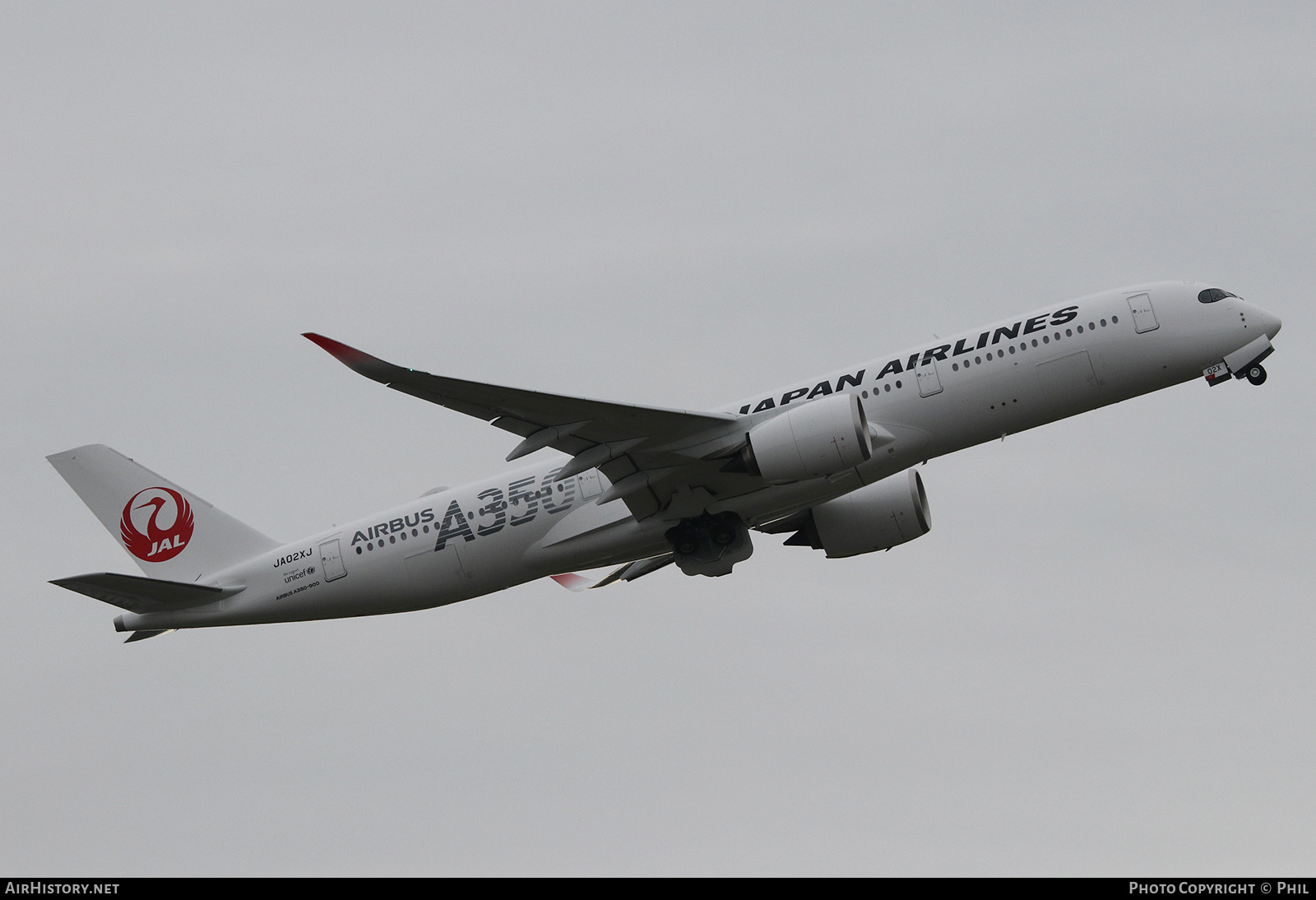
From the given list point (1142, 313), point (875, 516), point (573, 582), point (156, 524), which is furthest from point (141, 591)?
point (1142, 313)

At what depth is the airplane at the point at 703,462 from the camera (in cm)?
2994

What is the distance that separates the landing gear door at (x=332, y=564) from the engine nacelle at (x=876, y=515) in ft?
39.8

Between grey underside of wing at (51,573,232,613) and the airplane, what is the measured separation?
0.05 metres

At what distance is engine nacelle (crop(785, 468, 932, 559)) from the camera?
3634 cm

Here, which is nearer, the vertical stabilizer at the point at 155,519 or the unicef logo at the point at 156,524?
the vertical stabilizer at the point at 155,519

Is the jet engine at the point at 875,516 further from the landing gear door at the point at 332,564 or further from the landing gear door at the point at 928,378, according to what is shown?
the landing gear door at the point at 332,564

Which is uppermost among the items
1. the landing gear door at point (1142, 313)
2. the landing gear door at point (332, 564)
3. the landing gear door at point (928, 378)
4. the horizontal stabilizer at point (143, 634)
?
the landing gear door at point (1142, 313)

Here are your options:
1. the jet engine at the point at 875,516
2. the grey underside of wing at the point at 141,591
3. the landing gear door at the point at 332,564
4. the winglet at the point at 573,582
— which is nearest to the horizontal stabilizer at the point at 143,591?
the grey underside of wing at the point at 141,591

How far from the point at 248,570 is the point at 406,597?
4.52 meters

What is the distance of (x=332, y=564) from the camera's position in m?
34.7

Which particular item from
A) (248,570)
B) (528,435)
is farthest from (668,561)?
(248,570)

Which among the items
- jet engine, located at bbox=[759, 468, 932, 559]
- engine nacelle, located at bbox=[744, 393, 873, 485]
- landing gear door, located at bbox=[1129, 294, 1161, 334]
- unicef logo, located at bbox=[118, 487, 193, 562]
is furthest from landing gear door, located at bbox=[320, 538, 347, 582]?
landing gear door, located at bbox=[1129, 294, 1161, 334]

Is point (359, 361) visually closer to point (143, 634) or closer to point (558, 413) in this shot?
point (558, 413)

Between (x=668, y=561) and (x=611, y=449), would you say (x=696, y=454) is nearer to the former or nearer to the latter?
(x=611, y=449)
